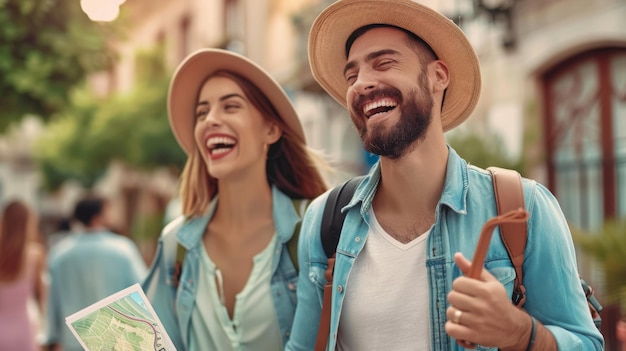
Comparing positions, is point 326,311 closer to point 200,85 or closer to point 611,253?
point 200,85

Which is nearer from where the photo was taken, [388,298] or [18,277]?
[388,298]

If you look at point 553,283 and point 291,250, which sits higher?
point 291,250

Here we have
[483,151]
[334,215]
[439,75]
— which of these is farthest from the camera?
[483,151]

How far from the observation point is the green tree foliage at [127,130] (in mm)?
19156

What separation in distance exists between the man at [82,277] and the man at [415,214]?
4486 millimetres

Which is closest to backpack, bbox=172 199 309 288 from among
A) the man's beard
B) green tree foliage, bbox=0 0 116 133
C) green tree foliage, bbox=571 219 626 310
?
the man's beard

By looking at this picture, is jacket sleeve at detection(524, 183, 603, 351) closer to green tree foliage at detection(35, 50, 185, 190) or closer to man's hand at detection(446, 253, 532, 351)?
man's hand at detection(446, 253, 532, 351)

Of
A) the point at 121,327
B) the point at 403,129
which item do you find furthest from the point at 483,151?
the point at 121,327

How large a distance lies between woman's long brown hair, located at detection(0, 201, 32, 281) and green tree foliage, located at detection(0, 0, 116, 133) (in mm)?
1442

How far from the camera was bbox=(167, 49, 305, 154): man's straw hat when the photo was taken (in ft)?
12.0

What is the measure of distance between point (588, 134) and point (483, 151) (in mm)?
1234

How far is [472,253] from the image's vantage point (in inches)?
93.1

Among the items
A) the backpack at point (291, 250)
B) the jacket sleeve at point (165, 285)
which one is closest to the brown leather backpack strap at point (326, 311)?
the backpack at point (291, 250)

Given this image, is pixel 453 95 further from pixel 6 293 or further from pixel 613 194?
pixel 613 194
